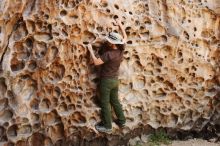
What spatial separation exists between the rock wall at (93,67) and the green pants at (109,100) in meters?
0.11

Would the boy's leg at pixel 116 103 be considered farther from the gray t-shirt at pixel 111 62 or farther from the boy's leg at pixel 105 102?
the gray t-shirt at pixel 111 62

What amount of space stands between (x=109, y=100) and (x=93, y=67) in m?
0.37

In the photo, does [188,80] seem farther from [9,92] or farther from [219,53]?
[9,92]

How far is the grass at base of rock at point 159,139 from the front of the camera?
5571 millimetres

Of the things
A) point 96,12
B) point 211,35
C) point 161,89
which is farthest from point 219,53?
point 96,12

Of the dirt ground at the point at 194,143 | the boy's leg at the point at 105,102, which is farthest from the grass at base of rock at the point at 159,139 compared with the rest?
the boy's leg at the point at 105,102

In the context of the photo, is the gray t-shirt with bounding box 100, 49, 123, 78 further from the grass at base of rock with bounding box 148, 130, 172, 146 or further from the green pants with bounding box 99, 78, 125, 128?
the grass at base of rock with bounding box 148, 130, 172, 146

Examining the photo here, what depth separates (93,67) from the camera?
5.06m

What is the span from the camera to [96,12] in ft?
16.3

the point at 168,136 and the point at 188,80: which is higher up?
the point at 188,80

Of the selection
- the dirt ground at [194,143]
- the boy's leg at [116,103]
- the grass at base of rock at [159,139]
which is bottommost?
the dirt ground at [194,143]

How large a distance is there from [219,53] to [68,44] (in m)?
1.93

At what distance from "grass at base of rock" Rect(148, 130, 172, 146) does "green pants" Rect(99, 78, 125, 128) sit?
0.57 m

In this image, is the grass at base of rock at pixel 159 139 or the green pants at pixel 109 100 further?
the grass at base of rock at pixel 159 139
